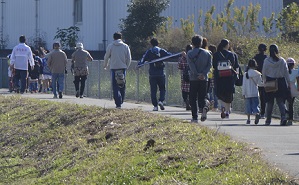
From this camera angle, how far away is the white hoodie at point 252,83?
19.0 metres

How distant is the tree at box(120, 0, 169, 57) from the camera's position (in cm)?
4075

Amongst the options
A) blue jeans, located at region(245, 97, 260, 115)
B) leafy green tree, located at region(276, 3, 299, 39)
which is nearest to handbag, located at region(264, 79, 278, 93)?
blue jeans, located at region(245, 97, 260, 115)

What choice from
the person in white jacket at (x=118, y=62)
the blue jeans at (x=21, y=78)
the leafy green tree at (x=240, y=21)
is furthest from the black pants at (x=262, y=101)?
the leafy green tree at (x=240, y=21)

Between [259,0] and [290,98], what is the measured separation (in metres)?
28.0

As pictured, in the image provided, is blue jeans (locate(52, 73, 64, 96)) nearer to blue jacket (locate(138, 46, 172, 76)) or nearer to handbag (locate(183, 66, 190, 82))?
blue jacket (locate(138, 46, 172, 76))

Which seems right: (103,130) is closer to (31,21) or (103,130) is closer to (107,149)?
(107,149)

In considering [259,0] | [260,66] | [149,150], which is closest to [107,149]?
[149,150]

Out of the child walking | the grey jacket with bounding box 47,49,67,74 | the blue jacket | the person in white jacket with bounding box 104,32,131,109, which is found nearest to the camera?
the child walking

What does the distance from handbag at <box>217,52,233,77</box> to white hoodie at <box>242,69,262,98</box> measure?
1.73 m

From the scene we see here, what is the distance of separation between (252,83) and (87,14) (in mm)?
29979

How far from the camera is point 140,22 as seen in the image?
41625 mm

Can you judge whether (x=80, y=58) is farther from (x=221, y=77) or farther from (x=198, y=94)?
(x=198, y=94)

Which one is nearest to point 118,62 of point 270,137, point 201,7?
point 270,137

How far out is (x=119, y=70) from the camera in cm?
1969
